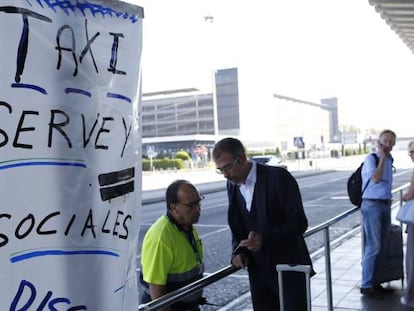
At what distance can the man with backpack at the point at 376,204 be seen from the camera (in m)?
5.26

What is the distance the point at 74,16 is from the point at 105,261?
0.71m

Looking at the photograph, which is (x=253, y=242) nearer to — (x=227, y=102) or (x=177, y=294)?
(x=177, y=294)

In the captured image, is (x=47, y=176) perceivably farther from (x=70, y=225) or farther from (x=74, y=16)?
(x=74, y=16)

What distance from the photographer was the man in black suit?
9.25 ft

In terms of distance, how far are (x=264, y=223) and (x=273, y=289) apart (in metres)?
0.44

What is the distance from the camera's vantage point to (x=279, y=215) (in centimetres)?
293

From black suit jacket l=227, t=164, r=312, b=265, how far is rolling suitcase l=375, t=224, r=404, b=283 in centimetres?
284

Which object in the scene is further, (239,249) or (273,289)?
(273,289)

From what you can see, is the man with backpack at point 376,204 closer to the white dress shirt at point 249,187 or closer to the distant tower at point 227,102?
the white dress shirt at point 249,187

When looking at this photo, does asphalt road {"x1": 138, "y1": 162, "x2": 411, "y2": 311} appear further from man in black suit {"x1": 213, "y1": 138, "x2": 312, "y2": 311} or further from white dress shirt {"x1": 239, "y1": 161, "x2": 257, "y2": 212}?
white dress shirt {"x1": 239, "y1": 161, "x2": 257, "y2": 212}

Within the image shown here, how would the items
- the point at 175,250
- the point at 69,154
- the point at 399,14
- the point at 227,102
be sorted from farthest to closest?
the point at 227,102 → the point at 399,14 → the point at 175,250 → the point at 69,154

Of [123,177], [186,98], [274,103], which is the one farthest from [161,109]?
[123,177]

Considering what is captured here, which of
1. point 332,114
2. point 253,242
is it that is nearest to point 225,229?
point 253,242

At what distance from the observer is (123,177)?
158 centimetres
